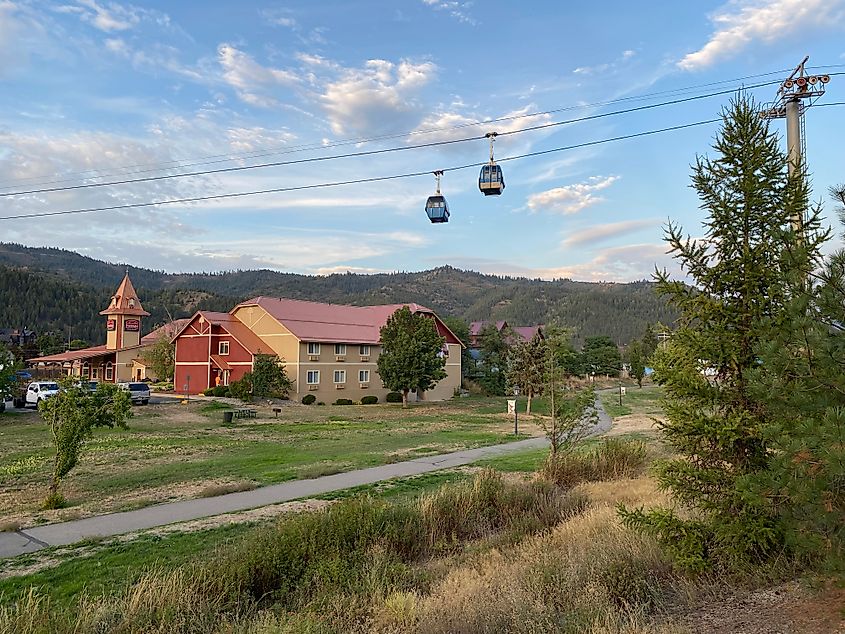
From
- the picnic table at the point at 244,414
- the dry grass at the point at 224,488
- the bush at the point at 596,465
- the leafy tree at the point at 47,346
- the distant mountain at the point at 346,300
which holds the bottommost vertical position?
the picnic table at the point at 244,414

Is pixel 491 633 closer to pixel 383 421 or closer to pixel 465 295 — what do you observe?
pixel 383 421

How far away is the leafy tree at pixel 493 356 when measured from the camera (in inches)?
2333

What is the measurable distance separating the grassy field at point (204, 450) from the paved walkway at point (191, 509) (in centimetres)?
57

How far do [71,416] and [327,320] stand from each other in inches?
1553

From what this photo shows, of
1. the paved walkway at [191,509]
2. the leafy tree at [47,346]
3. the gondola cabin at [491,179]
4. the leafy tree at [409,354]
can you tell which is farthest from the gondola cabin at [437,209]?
the leafy tree at [47,346]

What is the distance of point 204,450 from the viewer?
2055 cm

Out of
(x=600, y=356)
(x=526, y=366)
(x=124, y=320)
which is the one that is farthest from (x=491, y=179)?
(x=600, y=356)

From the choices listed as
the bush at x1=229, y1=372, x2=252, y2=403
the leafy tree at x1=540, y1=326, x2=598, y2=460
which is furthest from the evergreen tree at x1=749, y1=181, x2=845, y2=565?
the bush at x1=229, y1=372, x2=252, y2=403

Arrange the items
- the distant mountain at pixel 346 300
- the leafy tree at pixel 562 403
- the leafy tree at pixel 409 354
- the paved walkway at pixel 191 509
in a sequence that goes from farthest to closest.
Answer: the distant mountain at pixel 346 300 → the leafy tree at pixel 409 354 → the leafy tree at pixel 562 403 → the paved walkway at pixel 191 509

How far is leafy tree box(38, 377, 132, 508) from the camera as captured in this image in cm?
1232

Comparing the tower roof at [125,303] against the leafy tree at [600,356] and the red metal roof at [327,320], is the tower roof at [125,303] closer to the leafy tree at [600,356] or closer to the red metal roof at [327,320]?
the red metal roof at [327,320]

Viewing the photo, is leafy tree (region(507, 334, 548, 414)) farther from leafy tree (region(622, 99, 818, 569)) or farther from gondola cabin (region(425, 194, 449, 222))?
leafy tree (region(622, 99, 818, 569))

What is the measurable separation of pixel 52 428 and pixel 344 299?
144 m

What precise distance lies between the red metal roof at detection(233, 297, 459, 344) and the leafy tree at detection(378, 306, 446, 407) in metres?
4.18
